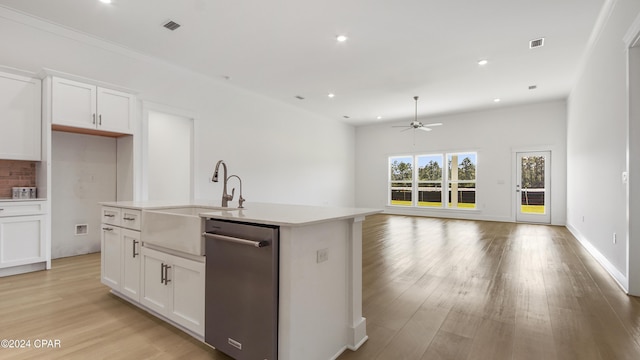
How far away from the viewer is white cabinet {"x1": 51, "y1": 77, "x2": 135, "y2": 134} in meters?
3.62

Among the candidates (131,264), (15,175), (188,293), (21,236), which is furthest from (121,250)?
(15,175)

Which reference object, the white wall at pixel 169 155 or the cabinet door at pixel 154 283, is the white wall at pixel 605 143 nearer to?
the cabinet door at pixel 154 283

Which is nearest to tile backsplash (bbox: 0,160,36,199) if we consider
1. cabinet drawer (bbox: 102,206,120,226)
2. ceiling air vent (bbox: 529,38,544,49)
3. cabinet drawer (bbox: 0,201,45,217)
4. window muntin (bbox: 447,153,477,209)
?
cabinet drawer (bbox: 0,201,45,217)

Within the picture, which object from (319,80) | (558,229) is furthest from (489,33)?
(558,229)

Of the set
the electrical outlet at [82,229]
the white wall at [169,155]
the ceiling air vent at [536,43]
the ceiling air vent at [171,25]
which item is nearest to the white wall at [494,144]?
the ceiling air vent at [536,43]

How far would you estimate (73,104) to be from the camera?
3.73 m

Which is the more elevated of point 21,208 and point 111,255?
point 21,208

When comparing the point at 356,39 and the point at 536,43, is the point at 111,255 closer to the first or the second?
the point at 356,39

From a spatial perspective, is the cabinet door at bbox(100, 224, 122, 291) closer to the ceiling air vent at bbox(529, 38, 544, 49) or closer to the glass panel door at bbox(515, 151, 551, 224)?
the ceiling air vent at bbox(529, 38, 544, 49)

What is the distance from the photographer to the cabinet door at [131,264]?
2.44m

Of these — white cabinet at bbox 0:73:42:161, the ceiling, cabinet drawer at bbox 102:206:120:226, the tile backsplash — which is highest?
the ceiling

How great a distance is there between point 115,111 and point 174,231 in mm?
3074

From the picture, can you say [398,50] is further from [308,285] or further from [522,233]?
[522,233]

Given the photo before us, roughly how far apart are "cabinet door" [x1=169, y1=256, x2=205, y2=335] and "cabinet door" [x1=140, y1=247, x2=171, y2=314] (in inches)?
3.6
